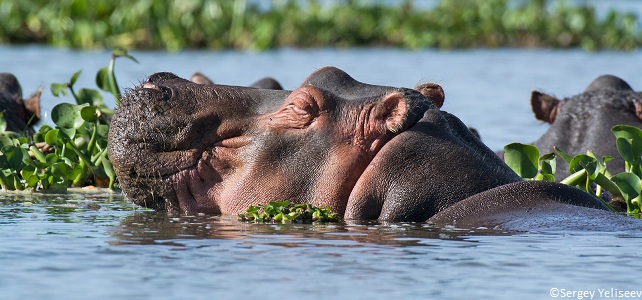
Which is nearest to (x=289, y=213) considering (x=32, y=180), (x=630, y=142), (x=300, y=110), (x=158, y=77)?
(x=300, y=110)

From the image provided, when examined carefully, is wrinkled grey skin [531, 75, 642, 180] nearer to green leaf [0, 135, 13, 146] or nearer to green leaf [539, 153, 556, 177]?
green leaf [539, 153, 556, 177]

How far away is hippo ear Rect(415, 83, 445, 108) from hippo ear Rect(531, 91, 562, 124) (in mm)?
3440

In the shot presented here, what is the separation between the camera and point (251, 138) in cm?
592

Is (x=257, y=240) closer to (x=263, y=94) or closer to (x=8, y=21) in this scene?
(x=263, y=94)

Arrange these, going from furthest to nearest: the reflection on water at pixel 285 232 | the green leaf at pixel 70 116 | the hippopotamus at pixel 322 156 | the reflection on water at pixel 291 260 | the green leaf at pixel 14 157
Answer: the green leaf at pixel 70 116
the green leaf at pixel 14 157
the hippopotamus at pixel 322 156
the reflection on water at pixel 285 232
the reflection on water at pixel 291 260

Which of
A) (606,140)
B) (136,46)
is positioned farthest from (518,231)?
(136,46)

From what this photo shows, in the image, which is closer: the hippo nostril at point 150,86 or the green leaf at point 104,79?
the hippo nostril at point 150,86

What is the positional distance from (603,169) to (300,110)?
7.84ft

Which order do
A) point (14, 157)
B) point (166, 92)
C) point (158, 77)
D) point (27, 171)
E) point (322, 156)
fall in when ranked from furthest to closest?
point (14, 157) < point (27, 171) < point (158, 77) < point (166, 92) < point (322, 156)

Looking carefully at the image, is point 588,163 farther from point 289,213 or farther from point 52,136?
point 52,136

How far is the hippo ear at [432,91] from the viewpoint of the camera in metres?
6.35

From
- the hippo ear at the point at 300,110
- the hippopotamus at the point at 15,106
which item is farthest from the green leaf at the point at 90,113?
the hippo ear at the point at 300,110

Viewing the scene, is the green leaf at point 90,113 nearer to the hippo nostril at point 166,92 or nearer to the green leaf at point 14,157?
the green leaf at point 14,157

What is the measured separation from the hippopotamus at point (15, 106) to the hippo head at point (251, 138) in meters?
3.58
